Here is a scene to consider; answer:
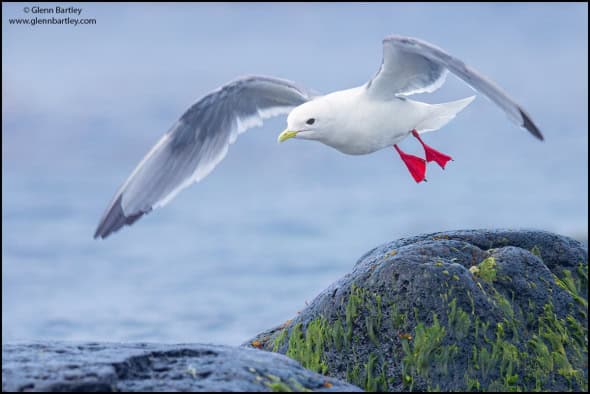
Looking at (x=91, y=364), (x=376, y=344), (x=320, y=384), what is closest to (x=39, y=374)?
(x=91, y=364)

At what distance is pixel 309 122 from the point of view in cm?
665

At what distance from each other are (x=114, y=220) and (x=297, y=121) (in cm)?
155

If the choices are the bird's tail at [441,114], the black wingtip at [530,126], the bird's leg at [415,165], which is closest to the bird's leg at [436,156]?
the bird's leg at [415,165]

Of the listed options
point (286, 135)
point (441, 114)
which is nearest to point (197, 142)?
point (286, 135)

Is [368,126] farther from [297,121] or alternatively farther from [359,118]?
[297,121]

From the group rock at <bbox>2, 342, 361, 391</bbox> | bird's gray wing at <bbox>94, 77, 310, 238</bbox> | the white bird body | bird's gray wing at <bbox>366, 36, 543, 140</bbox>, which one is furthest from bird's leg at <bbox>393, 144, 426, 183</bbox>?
rock at <bbox>2, 342, 361, 391</bbox>

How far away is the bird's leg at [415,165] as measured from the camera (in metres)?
7.45

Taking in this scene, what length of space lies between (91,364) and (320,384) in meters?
1.13

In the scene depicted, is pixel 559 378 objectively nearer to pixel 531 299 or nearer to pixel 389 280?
pixel 531 299

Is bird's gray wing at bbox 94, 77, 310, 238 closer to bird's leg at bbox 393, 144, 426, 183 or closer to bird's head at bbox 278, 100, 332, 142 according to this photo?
bird's head at bbox 278, 100, 332, 142

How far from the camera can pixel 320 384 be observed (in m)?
4.43

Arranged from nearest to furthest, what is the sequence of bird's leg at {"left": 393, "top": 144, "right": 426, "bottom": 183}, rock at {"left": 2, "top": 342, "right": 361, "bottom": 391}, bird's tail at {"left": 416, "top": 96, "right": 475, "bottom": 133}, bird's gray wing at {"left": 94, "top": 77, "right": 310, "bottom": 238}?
rock at {"left": 2, "top": 342, "right": 361, "bottom": 391} < bird's gray wing at {"left": 94, "top": 77, "right": 310, "bottom": 238} < bird's tail at {"left": 416, "top": 96, "right": 475, "bottom": 133} < bird's leg at {"left": 393, "top": 144, "right": 426, "bottom": 183}

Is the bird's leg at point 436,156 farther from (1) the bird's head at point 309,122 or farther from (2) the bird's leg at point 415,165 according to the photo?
(1) the bird's head at point 309,122

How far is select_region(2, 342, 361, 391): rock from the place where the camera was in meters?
4.04
